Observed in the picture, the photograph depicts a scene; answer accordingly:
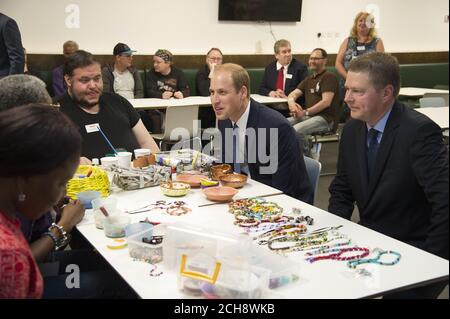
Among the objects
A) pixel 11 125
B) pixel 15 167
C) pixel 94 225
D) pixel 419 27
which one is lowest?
pixel 94 225

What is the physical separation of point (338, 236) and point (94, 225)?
993 mm

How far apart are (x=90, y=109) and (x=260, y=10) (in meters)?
5.24

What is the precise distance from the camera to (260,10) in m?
7.88

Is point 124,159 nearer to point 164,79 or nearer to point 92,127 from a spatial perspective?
point 92,127

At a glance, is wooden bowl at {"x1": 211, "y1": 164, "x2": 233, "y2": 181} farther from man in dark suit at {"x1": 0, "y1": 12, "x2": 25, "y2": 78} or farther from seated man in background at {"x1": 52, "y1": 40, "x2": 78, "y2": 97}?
seated man in background at {"x1": 52, "y1": 40, "x2": 78, "y2": 97}

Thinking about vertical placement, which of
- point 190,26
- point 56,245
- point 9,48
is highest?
point 190,26

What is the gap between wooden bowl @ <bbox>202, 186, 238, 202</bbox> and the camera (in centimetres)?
231

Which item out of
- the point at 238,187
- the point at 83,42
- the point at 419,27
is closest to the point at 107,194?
the point at 238,187

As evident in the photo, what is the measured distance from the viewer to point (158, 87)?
649cm

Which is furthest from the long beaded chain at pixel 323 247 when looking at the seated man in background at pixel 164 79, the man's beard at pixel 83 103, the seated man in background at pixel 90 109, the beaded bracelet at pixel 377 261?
the seated man in background at pixel 164 79

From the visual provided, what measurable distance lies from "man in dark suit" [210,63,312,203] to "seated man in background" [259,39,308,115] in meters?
3.60

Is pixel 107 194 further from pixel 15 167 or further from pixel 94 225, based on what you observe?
pixel 15 167

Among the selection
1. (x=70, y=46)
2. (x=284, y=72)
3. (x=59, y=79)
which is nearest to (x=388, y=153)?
(x=284, y=72)

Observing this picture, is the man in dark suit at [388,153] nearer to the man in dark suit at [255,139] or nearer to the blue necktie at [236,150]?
the man in dark suit at [255,139]
